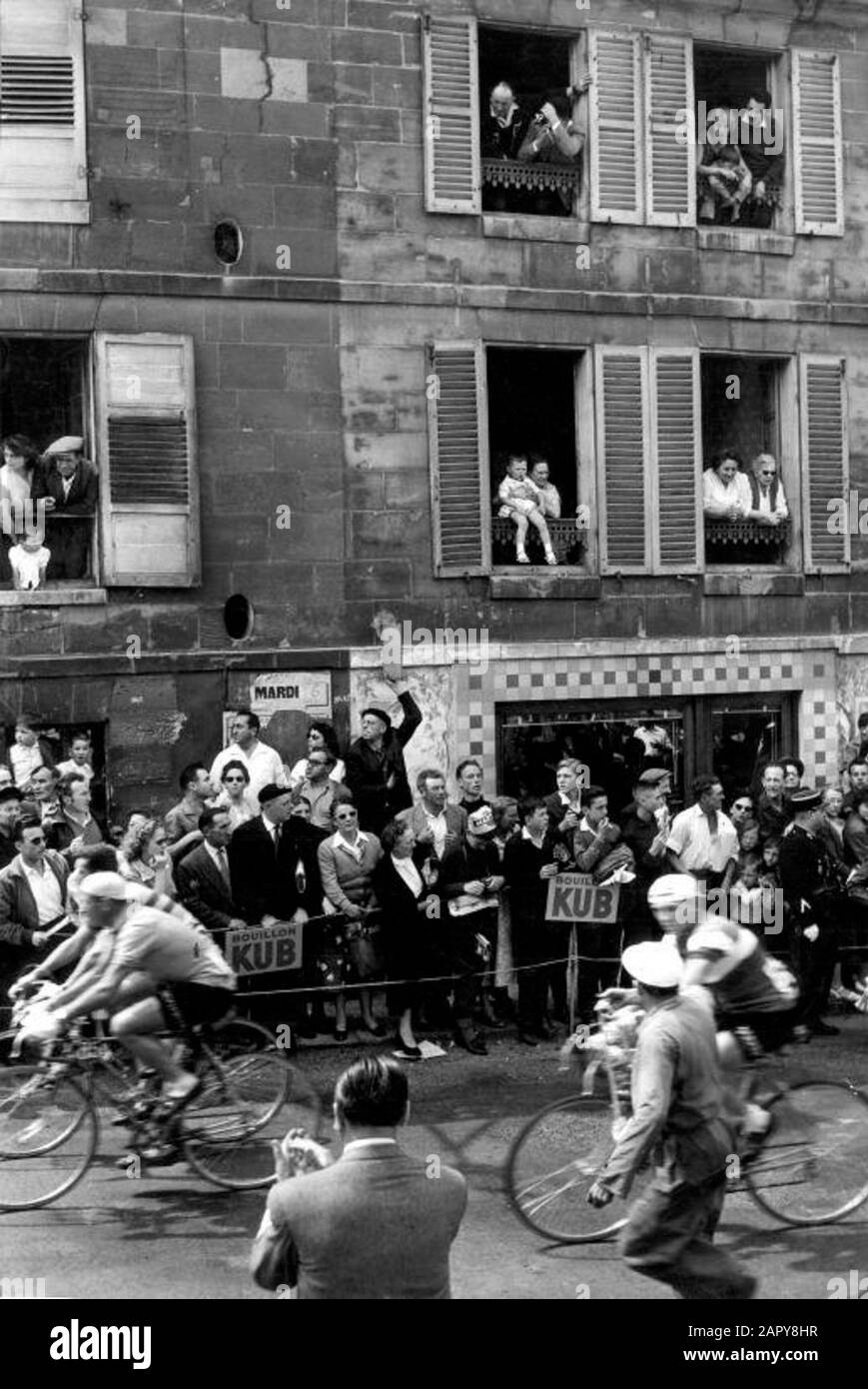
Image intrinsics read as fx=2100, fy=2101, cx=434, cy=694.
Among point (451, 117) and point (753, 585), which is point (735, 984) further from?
point (451, 117)

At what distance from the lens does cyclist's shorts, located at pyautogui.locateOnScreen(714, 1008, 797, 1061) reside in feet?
33.4

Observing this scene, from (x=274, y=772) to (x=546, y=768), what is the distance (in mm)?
3240

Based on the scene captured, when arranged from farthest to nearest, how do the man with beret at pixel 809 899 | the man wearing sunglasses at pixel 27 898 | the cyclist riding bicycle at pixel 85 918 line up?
1. the man with beret at pixel 809 899
2. the man wearing sunglasses at pixel 27 898
3. the cyclist riding bicycle at pixel 85 918

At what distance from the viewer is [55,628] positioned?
57.4ft

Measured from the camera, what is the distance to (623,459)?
19578 mm

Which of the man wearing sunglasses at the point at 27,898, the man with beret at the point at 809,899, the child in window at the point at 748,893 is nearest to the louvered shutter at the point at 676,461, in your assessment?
the child in window at the point at 748,893

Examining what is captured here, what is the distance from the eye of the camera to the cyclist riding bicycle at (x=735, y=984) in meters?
9.47

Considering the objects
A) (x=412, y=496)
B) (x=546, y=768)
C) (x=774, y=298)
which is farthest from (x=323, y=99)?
(x=546, y=768)

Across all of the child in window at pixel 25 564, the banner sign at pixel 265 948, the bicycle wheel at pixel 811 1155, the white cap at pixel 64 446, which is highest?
the white cap at pixel 64 446

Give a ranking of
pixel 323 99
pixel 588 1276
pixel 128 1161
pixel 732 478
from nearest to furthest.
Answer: pixel 588 1276
pixel 128 1161
pixel 323 99
pixel 732 478

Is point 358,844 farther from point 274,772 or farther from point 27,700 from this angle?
point 27,700

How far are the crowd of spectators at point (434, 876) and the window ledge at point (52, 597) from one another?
1.68m

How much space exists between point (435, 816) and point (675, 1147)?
7084 millimetres

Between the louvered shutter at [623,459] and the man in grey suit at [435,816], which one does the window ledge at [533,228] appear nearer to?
the louvered shutter at [623,459]
